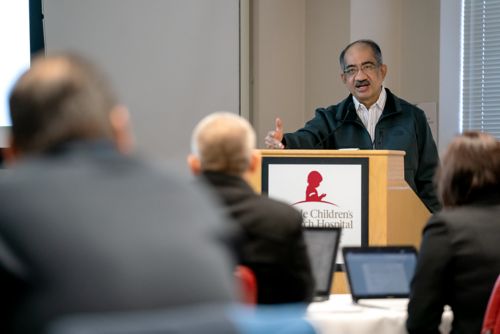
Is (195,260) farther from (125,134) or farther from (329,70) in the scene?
(329,70)

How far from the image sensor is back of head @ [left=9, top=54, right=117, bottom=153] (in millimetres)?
1392

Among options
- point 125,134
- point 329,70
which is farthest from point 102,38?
point 125,134

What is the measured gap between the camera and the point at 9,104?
57.1 inches

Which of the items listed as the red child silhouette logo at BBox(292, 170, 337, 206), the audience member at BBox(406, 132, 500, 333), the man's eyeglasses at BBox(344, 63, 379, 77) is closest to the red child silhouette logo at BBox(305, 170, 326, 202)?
the red child silhouette logo at BBox(292, 170, 337, 206)

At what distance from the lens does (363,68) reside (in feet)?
15.5

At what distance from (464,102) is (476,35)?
430 millimetres

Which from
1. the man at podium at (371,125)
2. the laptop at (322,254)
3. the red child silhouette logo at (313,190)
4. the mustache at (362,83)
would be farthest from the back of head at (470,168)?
the mustache at (362,83)

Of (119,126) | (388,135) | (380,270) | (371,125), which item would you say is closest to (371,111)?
(371,125)

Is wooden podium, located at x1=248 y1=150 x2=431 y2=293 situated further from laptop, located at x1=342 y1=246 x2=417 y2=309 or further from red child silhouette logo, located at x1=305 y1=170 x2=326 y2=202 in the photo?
laptop, located at x1=342 y1=246 x2=417 y2=309

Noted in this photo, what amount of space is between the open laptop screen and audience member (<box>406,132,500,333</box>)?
366mm

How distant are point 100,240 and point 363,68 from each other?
12.0ft

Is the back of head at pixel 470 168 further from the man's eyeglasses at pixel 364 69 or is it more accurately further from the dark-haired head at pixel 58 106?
the man's eyeglasses at pixel 364 69

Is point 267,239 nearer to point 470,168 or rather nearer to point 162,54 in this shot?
point 470,168

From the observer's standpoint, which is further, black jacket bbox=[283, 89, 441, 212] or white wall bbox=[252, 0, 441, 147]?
white wall bbox=[252, 0, 441, 147]
